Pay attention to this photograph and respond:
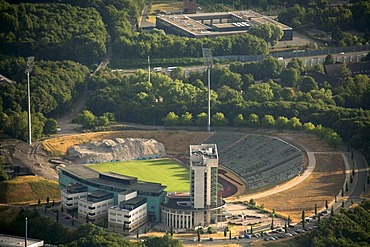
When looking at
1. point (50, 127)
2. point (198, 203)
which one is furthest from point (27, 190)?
point (50, 127)

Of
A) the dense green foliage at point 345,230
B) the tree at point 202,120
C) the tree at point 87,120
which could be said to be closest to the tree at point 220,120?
the tree at point 202,120

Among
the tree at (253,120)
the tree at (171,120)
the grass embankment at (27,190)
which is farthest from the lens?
the tree at (171,120)

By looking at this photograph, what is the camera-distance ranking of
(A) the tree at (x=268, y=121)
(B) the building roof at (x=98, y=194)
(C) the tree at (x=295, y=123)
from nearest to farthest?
(B) the building roof at (x=98, y=194) < (C) the tree at (x=295, y=123) < (A) the tree at (x=268, y=121)

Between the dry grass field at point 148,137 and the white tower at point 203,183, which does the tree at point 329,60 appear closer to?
the dry grass field at point 148,137

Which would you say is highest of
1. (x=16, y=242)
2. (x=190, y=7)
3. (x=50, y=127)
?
(x=190, y=7)

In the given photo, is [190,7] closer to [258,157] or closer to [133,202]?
[258,157]

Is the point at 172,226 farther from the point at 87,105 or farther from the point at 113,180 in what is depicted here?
the point at 87,105

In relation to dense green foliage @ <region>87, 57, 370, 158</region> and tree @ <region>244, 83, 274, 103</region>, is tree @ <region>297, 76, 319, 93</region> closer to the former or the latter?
dense green foliage @ <region>87, 57, 370, 158</region>
